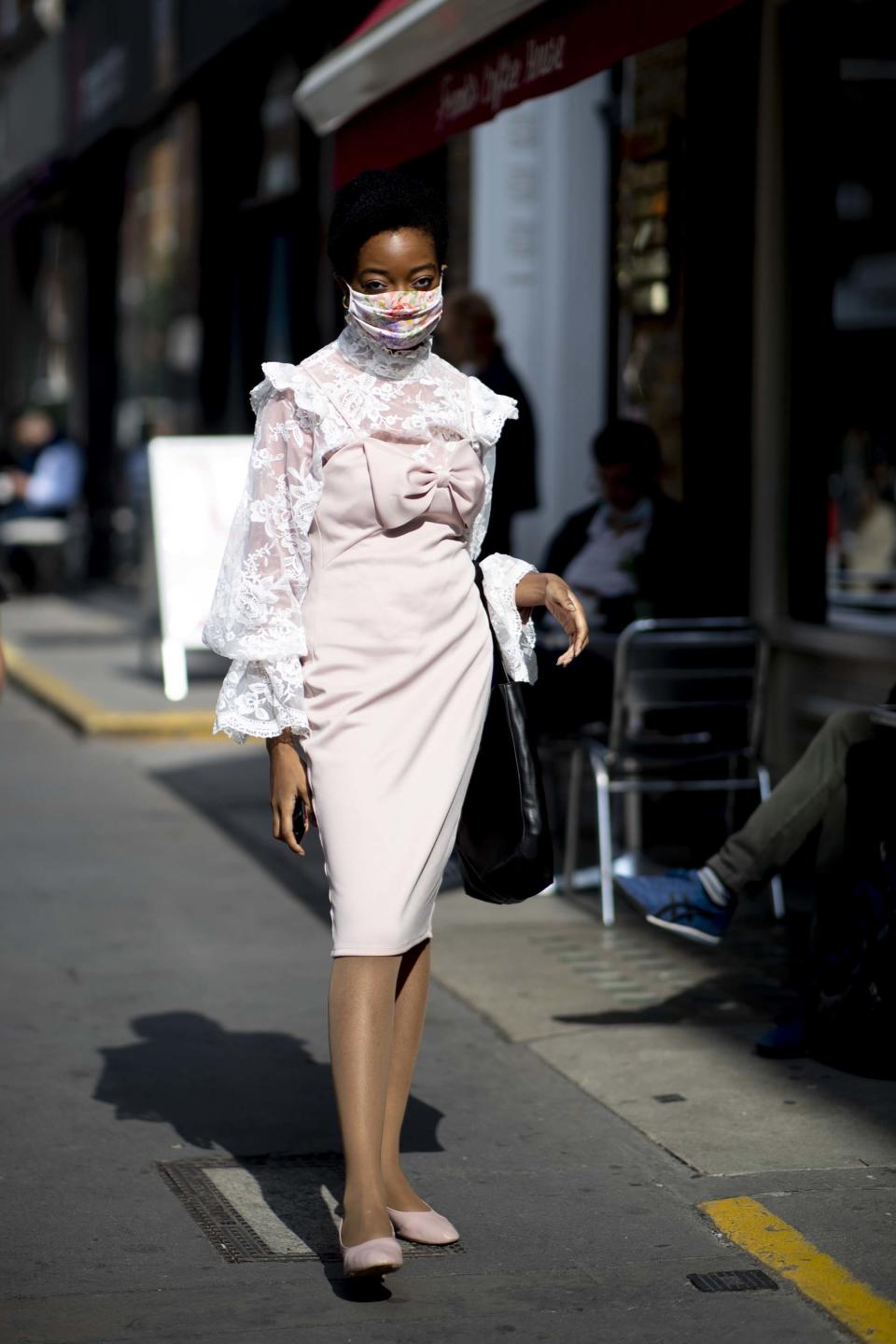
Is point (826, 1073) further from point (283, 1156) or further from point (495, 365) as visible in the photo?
point (495, 365)

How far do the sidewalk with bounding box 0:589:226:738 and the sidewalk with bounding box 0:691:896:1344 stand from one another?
3836mm

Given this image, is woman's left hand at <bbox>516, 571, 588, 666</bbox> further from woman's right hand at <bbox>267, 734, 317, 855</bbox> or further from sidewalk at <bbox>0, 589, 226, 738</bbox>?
sidewalk at <bbox>0, 589, 226, 738</bbox>

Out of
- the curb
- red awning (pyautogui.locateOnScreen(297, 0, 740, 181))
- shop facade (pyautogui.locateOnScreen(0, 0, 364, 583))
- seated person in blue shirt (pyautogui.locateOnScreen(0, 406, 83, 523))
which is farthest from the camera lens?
Result: seated person in blue shirt (pyautogui.locateOnScreen(0, 406, 83, 523))

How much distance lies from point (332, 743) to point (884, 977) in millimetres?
1694

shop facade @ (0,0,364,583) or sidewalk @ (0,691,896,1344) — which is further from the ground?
shop facade @ (0,0,364,583)

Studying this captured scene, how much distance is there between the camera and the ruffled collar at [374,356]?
3.72 meters

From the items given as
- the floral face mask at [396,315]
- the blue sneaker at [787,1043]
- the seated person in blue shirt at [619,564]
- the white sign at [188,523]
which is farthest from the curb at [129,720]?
the floral face mask at [396,315]

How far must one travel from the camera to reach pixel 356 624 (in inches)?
144

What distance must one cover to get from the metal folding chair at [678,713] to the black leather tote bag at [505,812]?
103 inches

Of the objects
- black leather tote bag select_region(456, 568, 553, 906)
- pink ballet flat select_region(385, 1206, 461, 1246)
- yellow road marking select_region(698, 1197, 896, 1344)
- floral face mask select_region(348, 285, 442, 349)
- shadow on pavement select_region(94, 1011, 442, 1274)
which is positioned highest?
floral face mask select_region(348, 285, 442, 349)

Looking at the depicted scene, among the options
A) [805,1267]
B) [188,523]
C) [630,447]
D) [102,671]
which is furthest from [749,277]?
[102,671]

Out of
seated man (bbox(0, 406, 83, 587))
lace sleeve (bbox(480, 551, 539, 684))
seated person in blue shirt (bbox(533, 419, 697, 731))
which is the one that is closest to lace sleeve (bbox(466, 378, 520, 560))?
lace sleeve (bbox(480, 551, 539, 684))

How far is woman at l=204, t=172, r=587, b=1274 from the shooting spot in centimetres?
363

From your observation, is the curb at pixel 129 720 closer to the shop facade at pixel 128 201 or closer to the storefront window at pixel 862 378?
the shop facade at pixel 128 201
